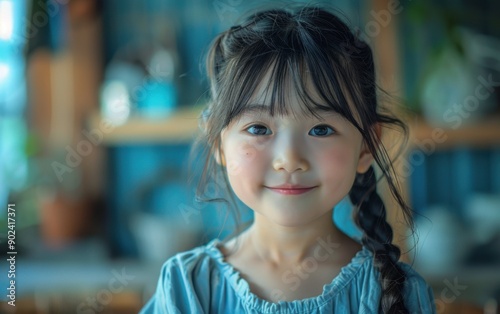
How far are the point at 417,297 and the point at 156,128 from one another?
1467mm

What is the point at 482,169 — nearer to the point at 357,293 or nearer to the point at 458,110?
the point at 458,110

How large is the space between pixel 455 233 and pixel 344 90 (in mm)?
1458

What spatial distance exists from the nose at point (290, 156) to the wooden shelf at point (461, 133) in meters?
1.32

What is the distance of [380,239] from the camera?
2.50ft

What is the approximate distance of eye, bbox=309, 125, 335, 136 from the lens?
65 cm

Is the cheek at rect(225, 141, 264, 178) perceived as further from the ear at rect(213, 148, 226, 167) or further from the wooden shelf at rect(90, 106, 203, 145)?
the wooden shelf at rect(90, 106, 203, 145)

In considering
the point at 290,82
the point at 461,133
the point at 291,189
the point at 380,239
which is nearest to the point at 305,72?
the point at 290,82

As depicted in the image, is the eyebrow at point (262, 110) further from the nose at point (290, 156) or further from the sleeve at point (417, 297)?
the sleeve at point (417, 297)

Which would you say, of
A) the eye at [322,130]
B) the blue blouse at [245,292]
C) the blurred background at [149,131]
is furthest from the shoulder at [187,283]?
the blurred background at [149,131]

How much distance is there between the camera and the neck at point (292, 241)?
2.41ft

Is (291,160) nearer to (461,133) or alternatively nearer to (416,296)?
(416,296)

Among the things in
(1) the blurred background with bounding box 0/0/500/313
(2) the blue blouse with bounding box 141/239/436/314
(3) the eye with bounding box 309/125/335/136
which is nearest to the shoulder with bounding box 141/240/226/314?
(2) the blue blouse with bounding box 141/239/436/314

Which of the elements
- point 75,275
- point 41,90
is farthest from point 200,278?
point 41,90

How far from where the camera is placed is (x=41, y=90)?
229 cm
